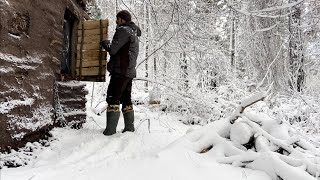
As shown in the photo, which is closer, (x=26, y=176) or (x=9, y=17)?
(x=26, y=176)

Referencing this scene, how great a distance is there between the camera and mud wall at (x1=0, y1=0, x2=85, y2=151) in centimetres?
436

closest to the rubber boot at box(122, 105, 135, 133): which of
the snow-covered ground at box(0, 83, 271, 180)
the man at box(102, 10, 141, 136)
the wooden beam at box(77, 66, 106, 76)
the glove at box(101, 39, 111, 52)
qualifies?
the man at box(102, 10, 141, 136)

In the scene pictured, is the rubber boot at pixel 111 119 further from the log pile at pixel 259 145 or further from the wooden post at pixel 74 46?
the log pile at pixel 259 145

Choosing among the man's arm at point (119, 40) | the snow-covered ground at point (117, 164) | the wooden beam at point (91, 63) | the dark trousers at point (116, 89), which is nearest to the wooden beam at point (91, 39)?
the wooden beam at point (91, 63)

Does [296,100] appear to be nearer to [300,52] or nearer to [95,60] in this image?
[300,52]

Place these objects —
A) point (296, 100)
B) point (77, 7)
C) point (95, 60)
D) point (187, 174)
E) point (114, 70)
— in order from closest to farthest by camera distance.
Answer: point (187, 174)
point (114, 70)
point (95, 60)
point (77, 7)
point (296, 100)

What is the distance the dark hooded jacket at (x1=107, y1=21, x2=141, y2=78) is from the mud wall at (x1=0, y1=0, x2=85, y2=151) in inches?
39.2

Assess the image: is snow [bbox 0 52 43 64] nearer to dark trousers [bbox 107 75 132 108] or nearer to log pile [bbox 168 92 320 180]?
dark trousers [bbox 107 75 132 108]

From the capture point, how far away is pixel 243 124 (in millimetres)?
4227

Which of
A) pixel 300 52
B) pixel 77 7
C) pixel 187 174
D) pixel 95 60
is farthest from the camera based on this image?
pixel 300 52

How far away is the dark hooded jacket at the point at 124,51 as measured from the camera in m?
5.88

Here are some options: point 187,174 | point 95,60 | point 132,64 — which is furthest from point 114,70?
point 187,174

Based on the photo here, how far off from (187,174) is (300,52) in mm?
7101

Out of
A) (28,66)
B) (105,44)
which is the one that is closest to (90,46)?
(105,44)
